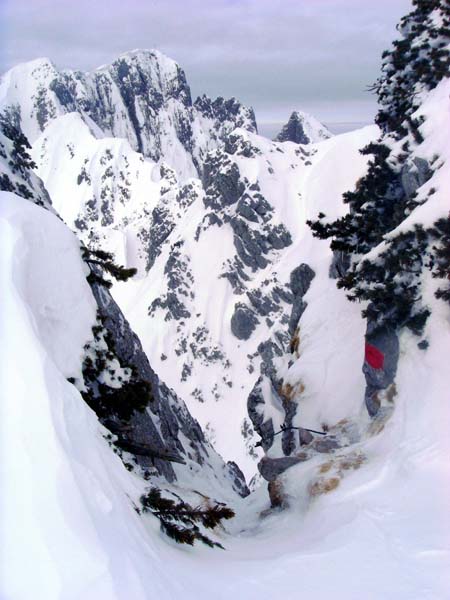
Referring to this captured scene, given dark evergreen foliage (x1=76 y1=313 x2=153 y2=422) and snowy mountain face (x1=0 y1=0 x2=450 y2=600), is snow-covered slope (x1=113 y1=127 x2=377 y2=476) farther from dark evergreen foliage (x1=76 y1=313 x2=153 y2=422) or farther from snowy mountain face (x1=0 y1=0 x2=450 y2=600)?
dark evergreen foliage (x1=76 y1=313 x2=153 y2=422)

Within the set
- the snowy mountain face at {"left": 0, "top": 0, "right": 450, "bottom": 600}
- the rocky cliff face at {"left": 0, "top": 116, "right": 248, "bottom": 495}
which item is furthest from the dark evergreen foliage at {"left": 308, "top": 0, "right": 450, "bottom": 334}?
the rocky cliff face at {"left": 0, "top": 116, "right": 248, "bottom": 495}

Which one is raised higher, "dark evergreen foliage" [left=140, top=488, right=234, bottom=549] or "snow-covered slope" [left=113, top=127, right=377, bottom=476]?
"snow-covered slope" [left=113, top=127, right=377, bottom=476]

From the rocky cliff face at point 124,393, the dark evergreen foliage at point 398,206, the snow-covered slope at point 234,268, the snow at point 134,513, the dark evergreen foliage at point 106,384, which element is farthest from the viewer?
the snow-covered slope at point 234,268

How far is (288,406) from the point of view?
973 inches

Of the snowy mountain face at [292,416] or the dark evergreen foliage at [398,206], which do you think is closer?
the snowy mountain face at [292,416]

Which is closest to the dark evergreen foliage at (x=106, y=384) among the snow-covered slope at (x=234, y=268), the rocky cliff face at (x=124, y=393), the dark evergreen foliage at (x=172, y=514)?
the rocky cliff face at (x=124, y=393)

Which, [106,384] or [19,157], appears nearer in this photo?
[106,384]

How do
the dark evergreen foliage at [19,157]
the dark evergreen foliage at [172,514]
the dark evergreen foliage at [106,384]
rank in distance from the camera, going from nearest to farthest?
the dark evergreen foliage at [172,514]
the dark evergreen foliage at [106,384]
the dark evergreen foliage at [19,157]

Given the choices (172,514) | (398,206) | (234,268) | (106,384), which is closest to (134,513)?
(172,514)

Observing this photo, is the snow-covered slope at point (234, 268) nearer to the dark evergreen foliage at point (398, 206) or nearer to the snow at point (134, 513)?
the dark evergreen foliage at point (398, 206)

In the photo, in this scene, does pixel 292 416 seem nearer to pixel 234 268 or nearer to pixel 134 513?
pixel 134 513

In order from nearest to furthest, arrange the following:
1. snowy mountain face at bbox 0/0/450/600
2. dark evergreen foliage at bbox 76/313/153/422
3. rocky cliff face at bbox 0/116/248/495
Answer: snowy mountain face at bbox 0/0/450/600 → dark evergreen foliage at bbox 76/313/153/422 → rocky cliff face at bbox 0/116/248/495

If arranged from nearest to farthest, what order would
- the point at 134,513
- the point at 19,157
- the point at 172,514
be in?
the point at 134,513 → the point at 172,514 → the point at 19,157

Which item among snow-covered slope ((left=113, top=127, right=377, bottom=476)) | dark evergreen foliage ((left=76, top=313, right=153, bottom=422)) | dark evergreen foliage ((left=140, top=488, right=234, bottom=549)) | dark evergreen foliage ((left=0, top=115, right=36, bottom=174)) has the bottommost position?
dark evergreen foliage ((left=140, top=488, right=234, bottom=549))
